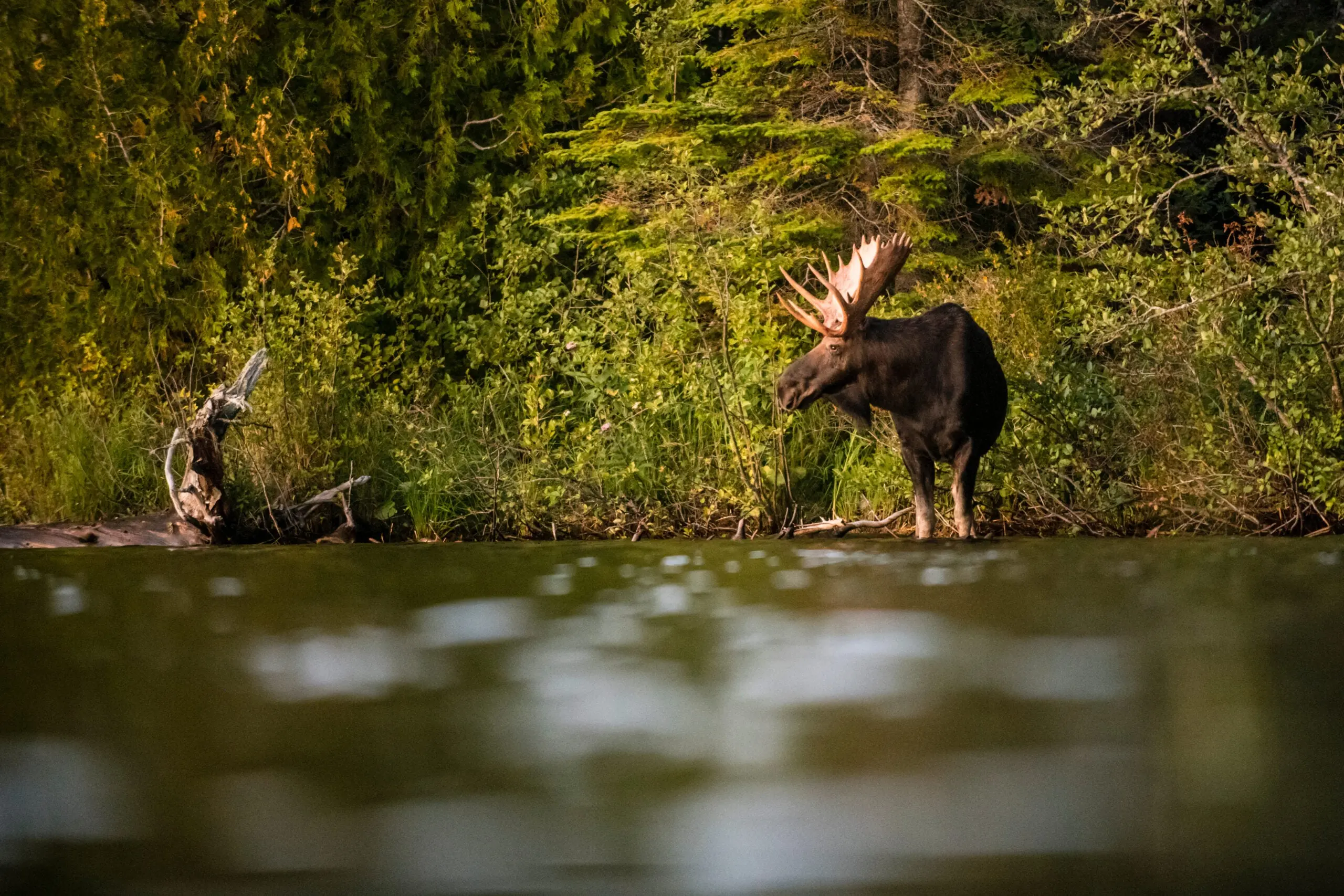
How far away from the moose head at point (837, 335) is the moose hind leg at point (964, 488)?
696 millimetres

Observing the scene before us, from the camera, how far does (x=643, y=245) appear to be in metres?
12.3

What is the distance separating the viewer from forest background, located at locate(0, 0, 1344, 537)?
8.06m

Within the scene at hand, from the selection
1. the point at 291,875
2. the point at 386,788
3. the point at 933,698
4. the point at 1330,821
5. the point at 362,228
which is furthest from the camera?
the point at 362,228

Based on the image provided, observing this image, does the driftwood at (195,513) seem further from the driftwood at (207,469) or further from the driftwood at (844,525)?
the driftwood at (844,525)

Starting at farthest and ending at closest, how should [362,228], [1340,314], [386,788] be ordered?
1. [362,228]
2. [1340,314]
3. [386,788]

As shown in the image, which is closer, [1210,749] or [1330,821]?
[1330,821]

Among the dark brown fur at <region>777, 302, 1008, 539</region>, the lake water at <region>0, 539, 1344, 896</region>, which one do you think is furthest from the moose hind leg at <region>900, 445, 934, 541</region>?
the lake water at <region>0, 539, 1344, 896</region>

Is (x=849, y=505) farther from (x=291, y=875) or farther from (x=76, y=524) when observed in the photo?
(x=291, y=875)

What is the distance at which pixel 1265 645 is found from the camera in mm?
3311

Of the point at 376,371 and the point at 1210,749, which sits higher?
the point at 376,371

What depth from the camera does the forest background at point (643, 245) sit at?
26.5ft

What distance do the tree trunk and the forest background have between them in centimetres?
3

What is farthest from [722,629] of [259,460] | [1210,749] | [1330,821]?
[259,460]

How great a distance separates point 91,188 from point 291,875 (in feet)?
40.2
